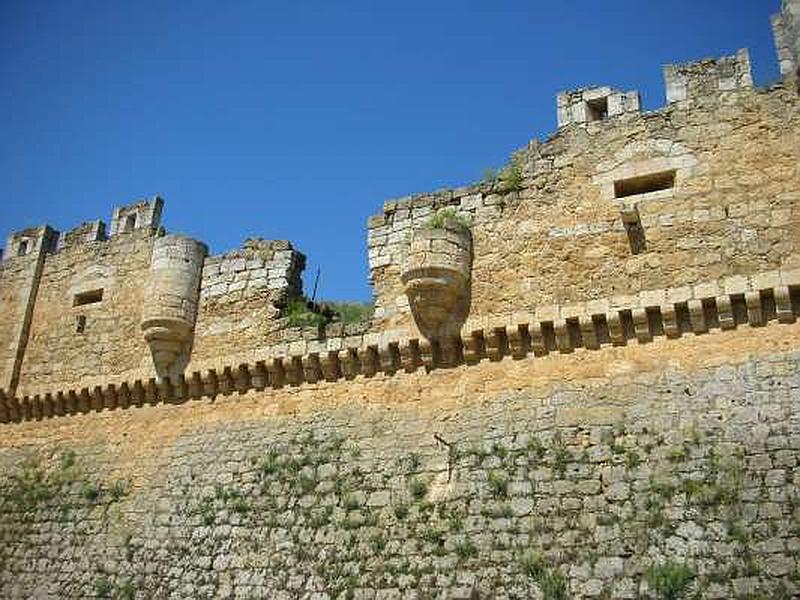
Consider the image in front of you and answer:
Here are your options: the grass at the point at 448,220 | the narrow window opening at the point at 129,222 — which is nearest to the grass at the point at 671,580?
the grass at the point at 448,220

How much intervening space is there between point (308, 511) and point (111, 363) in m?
4.66

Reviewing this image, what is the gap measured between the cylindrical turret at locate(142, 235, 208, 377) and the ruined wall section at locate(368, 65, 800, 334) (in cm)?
307

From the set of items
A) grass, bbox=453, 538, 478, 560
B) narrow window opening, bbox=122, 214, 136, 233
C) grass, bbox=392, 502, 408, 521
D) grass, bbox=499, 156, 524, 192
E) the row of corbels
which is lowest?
grass, bbox=453, 538, 478, 560

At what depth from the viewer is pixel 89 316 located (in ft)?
41.9

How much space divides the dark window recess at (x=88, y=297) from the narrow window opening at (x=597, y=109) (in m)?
8.13

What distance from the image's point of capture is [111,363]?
1204 centimetres

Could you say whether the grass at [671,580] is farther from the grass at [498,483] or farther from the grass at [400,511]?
the grass at [400,511]

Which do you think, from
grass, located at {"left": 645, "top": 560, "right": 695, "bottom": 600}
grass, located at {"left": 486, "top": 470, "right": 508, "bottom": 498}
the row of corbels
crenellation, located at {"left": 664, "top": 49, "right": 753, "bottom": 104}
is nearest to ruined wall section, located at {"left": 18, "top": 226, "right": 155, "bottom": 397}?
the row of corbels

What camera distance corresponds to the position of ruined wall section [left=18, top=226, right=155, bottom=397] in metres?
12.1

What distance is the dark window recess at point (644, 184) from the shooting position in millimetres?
9016

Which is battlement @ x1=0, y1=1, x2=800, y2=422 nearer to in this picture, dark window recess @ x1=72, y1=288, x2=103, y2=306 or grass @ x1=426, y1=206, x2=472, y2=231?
grass @ x1=426, y1=206, x2=472, y2=231

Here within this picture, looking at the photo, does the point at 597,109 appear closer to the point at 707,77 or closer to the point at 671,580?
the point at 707,77

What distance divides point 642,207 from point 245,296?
5.56 m

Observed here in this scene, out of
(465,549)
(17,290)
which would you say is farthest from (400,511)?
(17,290)
